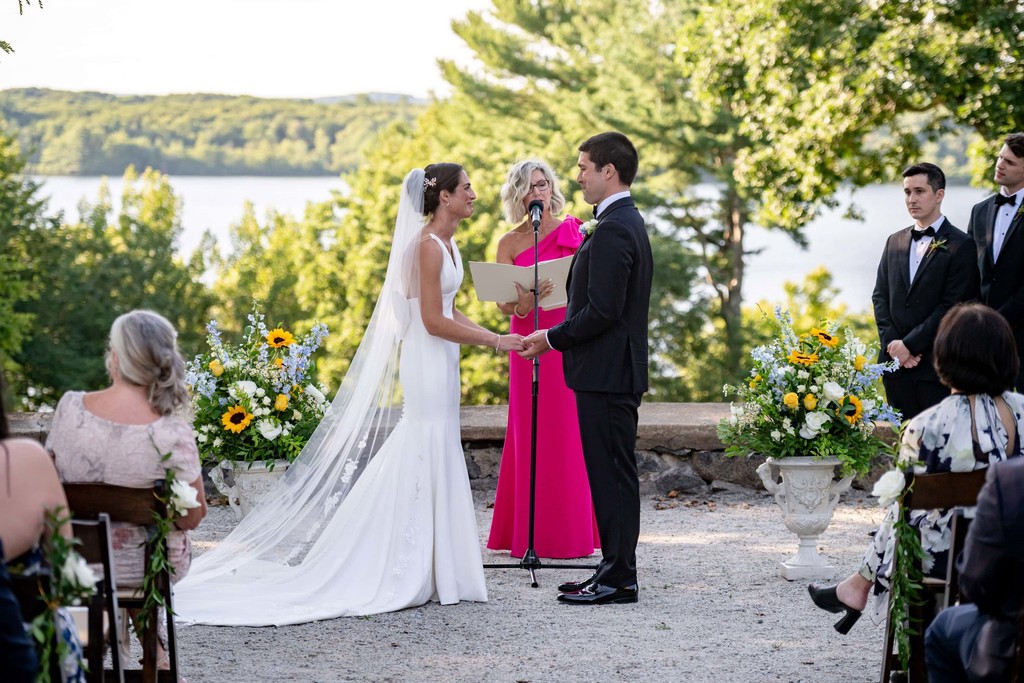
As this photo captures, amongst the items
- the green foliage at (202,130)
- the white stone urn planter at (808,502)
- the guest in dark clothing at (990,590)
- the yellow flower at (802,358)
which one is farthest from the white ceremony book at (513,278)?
the green foliage at (202,130)

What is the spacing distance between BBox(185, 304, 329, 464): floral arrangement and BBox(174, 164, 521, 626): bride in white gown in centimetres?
20

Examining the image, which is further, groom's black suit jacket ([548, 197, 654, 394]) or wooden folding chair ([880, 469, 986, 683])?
groom's black suit jacket ([548, 197, 654, 394])

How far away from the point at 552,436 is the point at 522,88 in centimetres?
2515

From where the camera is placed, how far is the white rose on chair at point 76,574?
112 inches

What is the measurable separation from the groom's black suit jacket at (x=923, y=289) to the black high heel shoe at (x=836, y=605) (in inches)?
76.0

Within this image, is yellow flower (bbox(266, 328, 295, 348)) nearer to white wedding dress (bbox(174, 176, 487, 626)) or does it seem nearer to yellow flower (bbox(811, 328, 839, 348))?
white wedding dress (bbox(174, 176, 487, 626))

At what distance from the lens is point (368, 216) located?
3003 cm

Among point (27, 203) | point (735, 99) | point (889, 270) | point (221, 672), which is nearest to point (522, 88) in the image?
point (27, 203)

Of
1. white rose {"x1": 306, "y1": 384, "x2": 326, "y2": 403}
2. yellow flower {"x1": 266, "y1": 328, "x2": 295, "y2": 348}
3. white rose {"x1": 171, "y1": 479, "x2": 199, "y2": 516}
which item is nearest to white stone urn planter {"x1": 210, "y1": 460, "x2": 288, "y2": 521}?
white rose {"x1": 306, "y1": 384, "x2": 326, "y2": 403}

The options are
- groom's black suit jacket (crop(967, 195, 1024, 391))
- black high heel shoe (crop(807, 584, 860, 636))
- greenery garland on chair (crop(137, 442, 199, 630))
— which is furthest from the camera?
groom's black suit jacket (crop(967, 195, 1024, 391))

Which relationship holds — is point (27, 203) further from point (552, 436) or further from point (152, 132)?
point (552, 436)

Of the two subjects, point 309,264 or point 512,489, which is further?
point 309,264

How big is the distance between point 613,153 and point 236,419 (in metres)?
2.16

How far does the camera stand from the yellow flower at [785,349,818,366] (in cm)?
561
